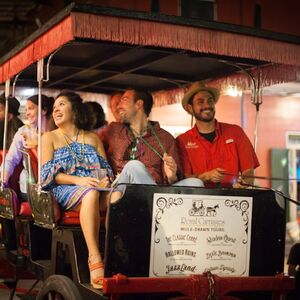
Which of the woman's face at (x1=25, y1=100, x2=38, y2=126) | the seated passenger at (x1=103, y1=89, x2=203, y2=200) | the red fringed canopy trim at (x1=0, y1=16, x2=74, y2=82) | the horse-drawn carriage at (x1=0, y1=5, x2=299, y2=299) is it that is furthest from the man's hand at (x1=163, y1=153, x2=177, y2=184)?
the woman's face at (x1=25, y1=100, x2=38, y2=126)

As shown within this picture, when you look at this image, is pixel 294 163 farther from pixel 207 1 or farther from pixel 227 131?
pixel 227 131

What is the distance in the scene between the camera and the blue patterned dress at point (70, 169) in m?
4.31

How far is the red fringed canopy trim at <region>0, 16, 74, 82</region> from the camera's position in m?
3.72

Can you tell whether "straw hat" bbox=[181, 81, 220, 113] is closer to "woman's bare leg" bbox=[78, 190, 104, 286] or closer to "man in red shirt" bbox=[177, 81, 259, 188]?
"man in red shirt" bbox=[177, 81, 259, 188]

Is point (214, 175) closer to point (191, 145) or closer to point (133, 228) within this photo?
point (191, 145)

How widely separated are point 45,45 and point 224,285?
2123 millimetres

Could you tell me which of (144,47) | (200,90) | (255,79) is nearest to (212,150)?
(200,90)

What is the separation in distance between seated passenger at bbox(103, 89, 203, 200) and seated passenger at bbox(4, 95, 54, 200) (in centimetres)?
87

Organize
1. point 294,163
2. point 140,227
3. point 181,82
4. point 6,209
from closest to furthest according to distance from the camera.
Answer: point 140,227, point 6,209, point 181,82, point 294,163

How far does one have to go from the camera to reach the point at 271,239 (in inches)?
164

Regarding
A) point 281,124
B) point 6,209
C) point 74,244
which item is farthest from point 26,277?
point 281,124

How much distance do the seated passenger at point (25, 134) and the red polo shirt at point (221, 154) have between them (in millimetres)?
1447

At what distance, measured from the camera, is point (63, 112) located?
478 cm

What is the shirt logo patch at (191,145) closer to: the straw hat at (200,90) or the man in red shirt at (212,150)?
the man in red shirt at (212,150)
